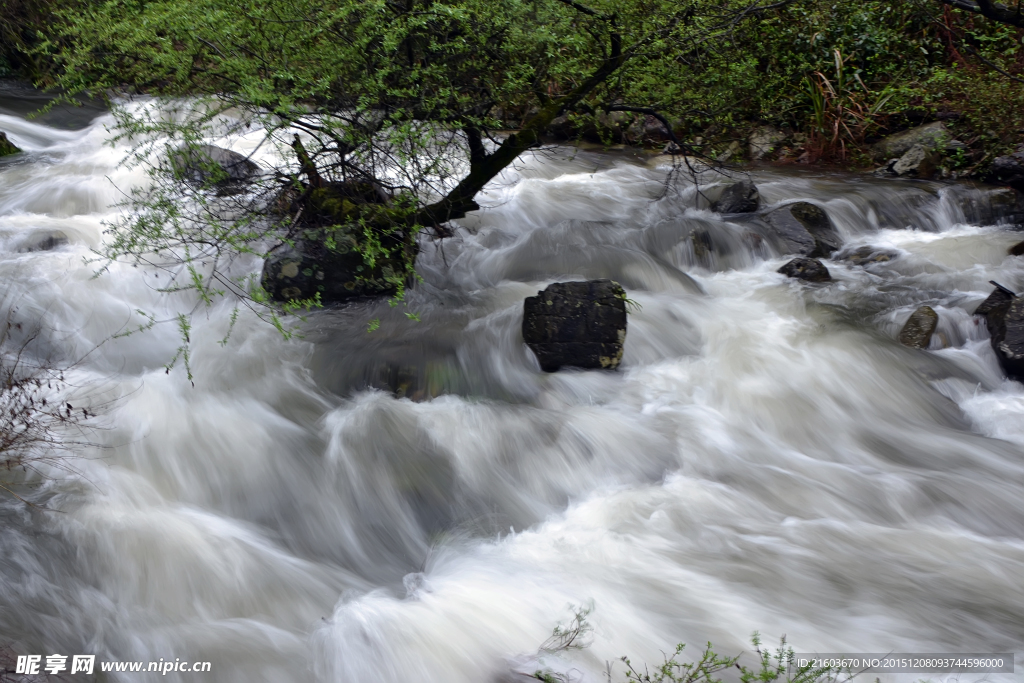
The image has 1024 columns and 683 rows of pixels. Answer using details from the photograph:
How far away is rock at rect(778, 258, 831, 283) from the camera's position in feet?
23.4

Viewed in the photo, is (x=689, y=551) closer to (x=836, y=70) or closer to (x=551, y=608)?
(x=551, y=608)

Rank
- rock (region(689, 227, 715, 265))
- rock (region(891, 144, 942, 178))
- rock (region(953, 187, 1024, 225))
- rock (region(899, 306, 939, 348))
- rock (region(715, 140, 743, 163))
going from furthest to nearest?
rock (region(715, 140, 743, 163)) → rock (region(891, 144, 942, 178)) → rock (region(953, 187, 1024, 225)) → rock (region(689, 227, 715, 265)) → rock (region(899, 306, 939, 348))

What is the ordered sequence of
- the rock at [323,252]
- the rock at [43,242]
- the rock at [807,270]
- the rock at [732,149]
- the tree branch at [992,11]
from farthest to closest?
the rock at [732,149], the rock at [807,270], the rock at [43,242], the rock at [323,252], the tree branch at [992,11]

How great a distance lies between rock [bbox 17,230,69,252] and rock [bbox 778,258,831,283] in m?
6.88

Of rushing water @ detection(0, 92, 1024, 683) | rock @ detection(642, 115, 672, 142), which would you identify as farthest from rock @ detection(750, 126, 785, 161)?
rushing water @ detection(0, 92, 1024, 683)

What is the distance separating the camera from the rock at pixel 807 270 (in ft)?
23.4

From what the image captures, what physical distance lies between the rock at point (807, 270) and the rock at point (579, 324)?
8.58ft

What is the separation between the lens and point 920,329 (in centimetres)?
605

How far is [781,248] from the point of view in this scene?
779cm

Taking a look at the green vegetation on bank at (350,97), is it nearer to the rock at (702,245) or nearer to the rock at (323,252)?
the rock at (323,252)

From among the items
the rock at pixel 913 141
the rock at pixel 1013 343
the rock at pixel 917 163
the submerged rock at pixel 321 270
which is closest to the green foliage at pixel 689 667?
the submerged rock at pixel 321 270

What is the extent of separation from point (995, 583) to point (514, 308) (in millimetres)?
3814

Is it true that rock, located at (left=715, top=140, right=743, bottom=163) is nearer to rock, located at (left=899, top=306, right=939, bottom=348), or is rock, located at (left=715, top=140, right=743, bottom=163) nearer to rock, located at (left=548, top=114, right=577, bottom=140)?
rock, located at (left=548, top=114, right=577, bottom=140)

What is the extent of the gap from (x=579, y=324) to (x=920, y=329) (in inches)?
115
